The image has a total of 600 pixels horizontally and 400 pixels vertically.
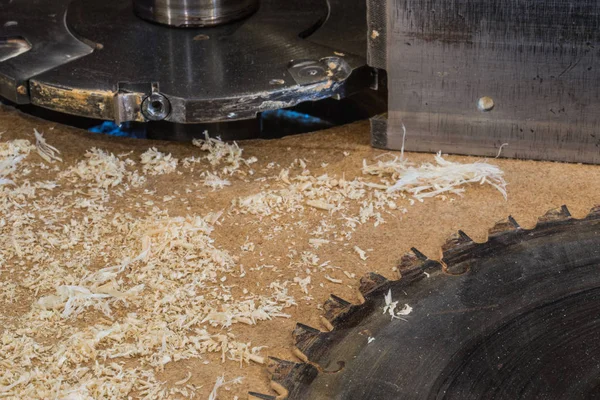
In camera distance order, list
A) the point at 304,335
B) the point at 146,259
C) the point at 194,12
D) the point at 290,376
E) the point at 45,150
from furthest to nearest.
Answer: the point at 194,12 < the point at 45,150 < the point at 146,259 < the point at 304,335 < the point at 290,376

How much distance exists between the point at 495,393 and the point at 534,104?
913 mm

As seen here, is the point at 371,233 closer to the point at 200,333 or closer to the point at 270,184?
the point at 270,184

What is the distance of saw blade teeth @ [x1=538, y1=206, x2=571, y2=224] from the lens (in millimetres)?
1810

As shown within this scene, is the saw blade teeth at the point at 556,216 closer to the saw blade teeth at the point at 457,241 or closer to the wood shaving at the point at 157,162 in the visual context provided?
the saw blade teeth at the point at 457,241

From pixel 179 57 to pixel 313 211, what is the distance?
23.6 inches

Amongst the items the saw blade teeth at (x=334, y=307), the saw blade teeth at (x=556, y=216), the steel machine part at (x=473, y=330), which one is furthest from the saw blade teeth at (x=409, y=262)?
the saw blade teeth at (x=556, y=216)

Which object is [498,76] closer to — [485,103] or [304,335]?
[485,103]

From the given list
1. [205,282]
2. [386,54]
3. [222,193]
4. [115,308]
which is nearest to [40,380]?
[115,308]

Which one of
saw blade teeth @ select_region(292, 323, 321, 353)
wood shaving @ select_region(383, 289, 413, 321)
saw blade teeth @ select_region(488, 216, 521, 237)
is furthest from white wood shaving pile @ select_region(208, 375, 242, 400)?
saw blade teeth @ select_region(488, 216, 521, 237)

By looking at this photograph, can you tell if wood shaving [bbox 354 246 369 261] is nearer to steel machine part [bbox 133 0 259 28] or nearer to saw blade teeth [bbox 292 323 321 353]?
saw blade teeth [bbox 292 323 321 353]

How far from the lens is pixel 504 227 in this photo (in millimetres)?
1829

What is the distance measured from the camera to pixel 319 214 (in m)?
1.97

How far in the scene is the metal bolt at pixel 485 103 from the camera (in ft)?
6.93

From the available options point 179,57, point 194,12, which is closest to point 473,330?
point 179,57
